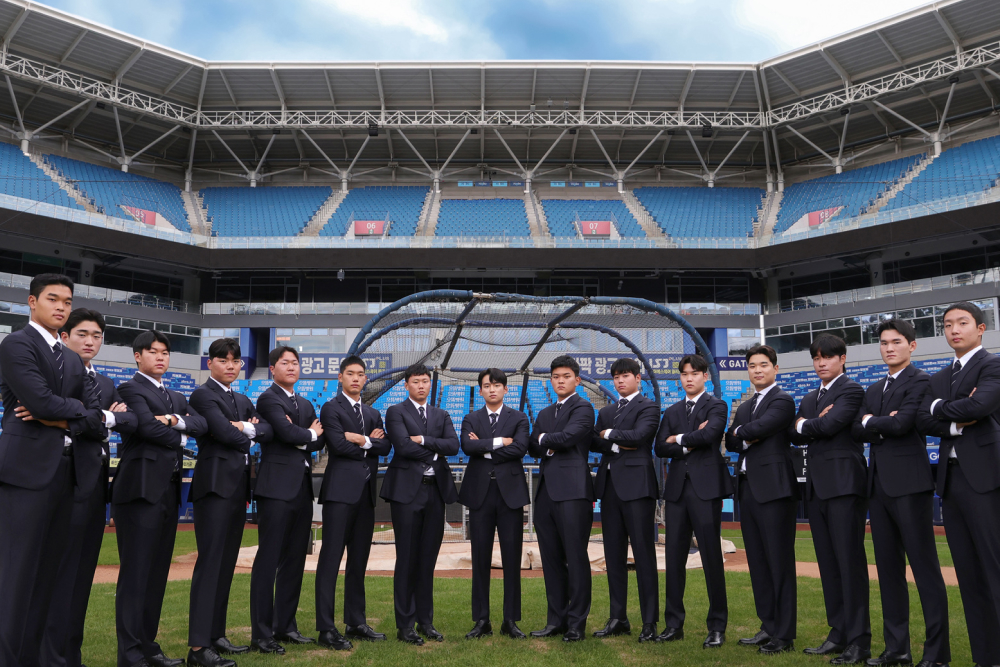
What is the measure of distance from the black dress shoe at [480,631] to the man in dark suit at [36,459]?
325 cm

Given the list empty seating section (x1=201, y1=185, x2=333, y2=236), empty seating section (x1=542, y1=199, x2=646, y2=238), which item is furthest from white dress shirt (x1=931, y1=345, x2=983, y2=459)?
empty seating section (x1=201, y1=185, x2=333, y2=236)

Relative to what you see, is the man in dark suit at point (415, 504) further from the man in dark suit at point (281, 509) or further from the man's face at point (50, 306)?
the man's face at point (50, 306)

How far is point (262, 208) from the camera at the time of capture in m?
33.4

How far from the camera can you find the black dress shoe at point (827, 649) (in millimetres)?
5840

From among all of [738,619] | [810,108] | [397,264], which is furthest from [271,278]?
[738,619]

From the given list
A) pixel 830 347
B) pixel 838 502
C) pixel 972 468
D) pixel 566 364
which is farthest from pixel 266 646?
pixel 972 468

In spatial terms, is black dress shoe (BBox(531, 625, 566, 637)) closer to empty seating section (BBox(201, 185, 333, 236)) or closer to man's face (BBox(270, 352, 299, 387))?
man's face (BBox(270, 352, 299, 387))

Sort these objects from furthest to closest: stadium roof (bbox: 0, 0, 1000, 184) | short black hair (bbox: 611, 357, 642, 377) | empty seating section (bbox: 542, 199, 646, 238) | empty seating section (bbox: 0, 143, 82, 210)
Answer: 1. empty seating section (bbox: 542, 199, 646, 238)
2. stadium roof (bbox: 0, 0, 1000, 184)
3. empty seating section (bbox: 0, 143, 82, 210)
4. short black hair (bbox: 611, 357, 642, 377)

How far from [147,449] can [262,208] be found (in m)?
29.8

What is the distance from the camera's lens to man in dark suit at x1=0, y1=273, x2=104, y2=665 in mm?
4418

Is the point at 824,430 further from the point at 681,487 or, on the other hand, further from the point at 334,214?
the point at 334,214

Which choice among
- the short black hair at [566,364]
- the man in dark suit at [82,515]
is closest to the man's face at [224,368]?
the man in dark suit at [82,515]

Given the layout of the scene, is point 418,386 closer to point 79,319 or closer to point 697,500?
point 697,500

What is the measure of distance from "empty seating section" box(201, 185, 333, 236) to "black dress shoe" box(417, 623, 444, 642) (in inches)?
1057
